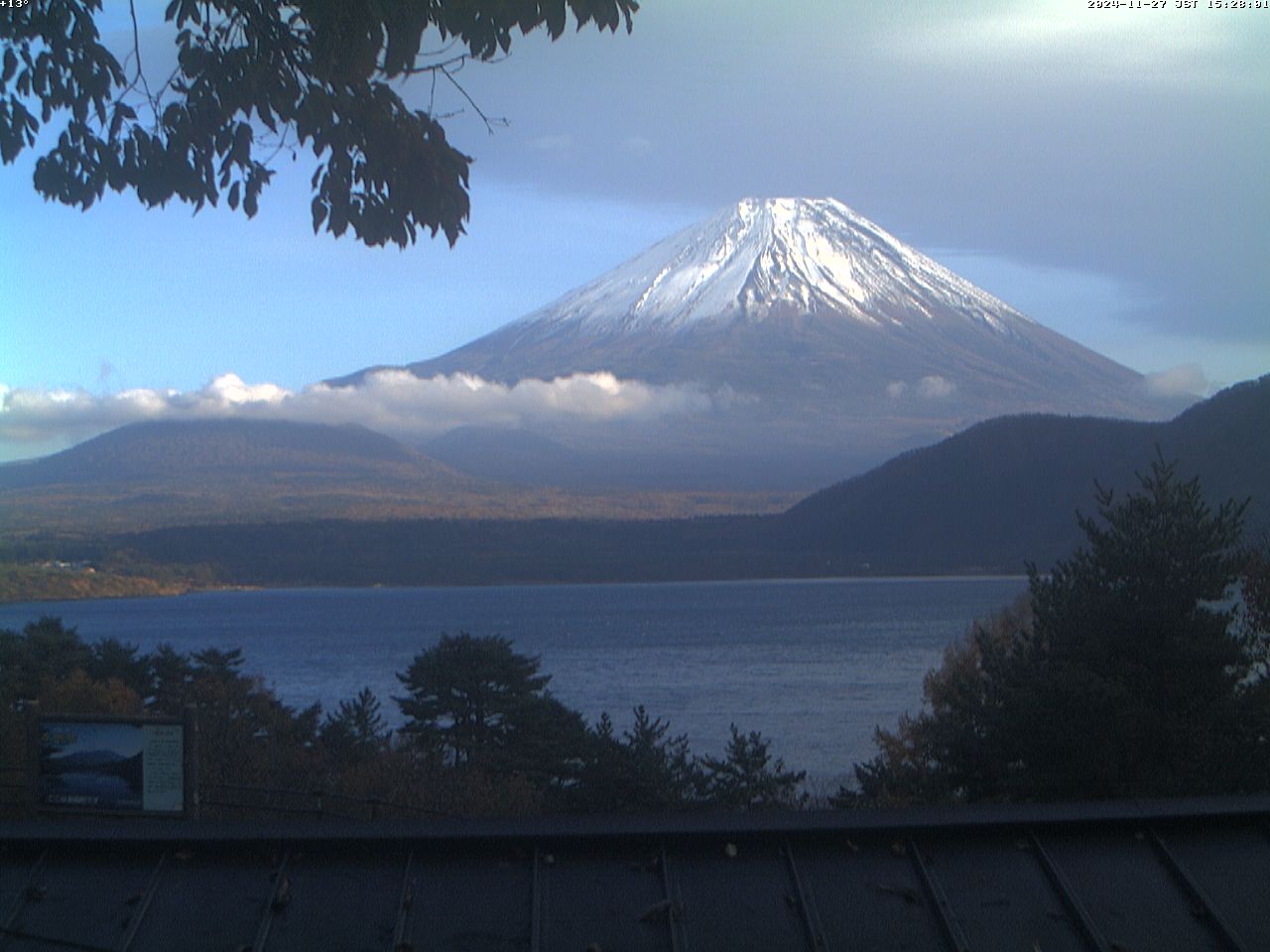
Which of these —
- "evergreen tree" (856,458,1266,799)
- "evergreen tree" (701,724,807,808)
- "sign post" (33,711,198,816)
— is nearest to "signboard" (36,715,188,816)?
"sign post" (33,711,198,816)

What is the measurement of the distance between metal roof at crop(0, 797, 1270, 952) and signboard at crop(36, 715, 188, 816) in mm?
1061

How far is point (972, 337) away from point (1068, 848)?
93584mm

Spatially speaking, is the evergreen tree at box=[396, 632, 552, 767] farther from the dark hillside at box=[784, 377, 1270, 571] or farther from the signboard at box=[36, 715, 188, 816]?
the dark hillside at box=[784, 377, 1270, 571]

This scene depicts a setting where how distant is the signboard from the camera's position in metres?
5.30

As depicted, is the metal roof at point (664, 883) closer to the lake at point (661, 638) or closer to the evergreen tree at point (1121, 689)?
the evergreen tree at point (1121, 689)

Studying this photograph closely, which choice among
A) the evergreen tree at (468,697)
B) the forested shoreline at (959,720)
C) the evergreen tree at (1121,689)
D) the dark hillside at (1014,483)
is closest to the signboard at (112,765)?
the forested shoreline at (959,720)

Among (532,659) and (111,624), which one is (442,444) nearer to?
(111,624)

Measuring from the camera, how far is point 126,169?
5602mm

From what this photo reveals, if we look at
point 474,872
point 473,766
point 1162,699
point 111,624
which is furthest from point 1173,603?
point 111,624

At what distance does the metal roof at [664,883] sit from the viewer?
3.81 m

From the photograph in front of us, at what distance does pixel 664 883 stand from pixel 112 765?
272 centimetres

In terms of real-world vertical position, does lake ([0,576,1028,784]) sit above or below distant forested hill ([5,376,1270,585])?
below

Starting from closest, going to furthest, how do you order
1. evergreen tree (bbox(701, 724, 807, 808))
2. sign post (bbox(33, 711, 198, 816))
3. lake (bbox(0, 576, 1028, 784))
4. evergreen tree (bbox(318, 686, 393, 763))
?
1. sign post (bbox(33, 711, 198, 816))
2. evergreen tree (bbox(701, 724, 807, 808))
3. evergreen tree (bbox(318, 686, 393, 763))
4. lake (bbox(0, 576, 1028, 784))

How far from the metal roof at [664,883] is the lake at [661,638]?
12.3 meters
